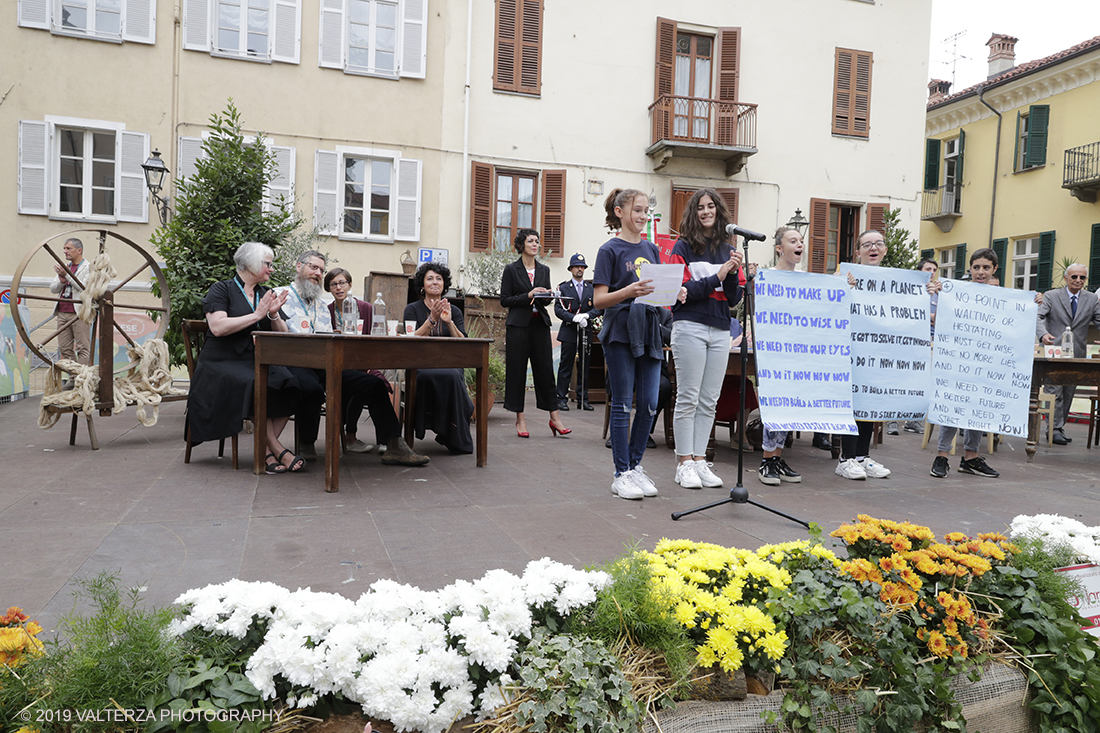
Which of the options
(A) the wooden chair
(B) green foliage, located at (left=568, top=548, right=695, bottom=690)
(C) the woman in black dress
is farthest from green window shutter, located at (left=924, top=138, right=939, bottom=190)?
(B) green foliage, located at (left=568, top=548, right=695, bottom=690)

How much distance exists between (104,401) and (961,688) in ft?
19.2

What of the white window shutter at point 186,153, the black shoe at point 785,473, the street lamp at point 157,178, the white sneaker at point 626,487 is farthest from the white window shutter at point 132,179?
the black shoe at point 785,473

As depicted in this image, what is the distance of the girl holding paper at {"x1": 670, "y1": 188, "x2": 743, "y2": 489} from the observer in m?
4.52

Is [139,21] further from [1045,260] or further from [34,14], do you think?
[1045,260]

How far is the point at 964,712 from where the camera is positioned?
2035 millimetres

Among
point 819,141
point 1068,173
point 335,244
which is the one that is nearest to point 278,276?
point 335,244

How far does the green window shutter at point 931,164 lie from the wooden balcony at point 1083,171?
184 inches

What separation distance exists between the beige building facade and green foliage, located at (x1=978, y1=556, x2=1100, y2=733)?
12994 mm

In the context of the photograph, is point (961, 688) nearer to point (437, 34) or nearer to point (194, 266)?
point (194, 266)

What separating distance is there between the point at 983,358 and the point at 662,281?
10.8 ft

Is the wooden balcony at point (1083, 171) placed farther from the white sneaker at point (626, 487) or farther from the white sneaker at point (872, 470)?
the white sneaker at point (626, 487)

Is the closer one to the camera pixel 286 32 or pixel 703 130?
pixel 286 32

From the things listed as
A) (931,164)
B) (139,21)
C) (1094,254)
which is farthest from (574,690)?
(931,164)

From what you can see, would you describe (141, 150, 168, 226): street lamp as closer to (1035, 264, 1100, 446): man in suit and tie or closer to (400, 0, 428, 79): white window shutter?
(400, 0, 428, 79): white window shutter
